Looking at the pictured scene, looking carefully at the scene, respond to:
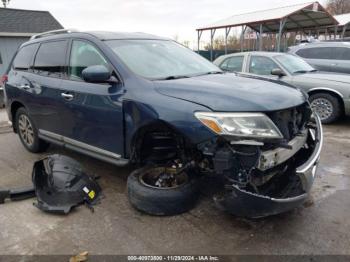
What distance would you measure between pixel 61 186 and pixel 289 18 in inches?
747

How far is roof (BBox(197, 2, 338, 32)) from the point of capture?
17016 mm

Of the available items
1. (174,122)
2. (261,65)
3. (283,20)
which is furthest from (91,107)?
(283,20)

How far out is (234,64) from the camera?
25.6 ft

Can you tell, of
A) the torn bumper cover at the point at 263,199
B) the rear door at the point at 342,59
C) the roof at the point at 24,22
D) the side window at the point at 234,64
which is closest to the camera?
the torn bumper cover at the point at 263,199

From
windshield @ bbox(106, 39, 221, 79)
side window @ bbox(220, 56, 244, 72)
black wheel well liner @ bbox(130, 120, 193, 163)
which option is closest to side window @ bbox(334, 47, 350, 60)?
side window @ bbox(220, 56, 244, 72)

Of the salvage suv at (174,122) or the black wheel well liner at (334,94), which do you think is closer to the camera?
the salvage suv at (174,122)

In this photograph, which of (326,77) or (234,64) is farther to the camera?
(234,64)

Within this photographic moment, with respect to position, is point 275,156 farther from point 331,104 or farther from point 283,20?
point 283,20

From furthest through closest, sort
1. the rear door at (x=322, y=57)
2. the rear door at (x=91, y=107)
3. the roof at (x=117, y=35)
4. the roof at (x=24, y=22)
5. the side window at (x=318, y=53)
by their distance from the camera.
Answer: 1. the roof at (x=24, y=22)
2. the side window at (x=318, y=53)
3. the rear door at (x=322, y=57)
4. the roof at (x=117, y=35)
5. the rear door at (x=91, y=107)

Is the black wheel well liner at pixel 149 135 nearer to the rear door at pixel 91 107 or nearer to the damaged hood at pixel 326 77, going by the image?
the rear door at pixel 91 107

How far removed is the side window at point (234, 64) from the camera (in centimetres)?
767

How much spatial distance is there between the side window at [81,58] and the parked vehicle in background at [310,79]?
427 centimetres

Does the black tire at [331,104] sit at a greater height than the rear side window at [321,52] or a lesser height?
lesser

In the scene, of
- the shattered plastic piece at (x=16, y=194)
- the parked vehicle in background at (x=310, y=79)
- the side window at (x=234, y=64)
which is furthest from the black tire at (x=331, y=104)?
the shattered plastic piece at (x=16, y=194)
